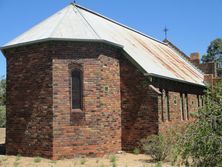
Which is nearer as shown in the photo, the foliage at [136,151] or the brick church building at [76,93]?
the brick church building at [76,93]

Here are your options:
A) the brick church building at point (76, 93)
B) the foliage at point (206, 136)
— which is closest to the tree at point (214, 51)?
the brick church building at point (76, 93)

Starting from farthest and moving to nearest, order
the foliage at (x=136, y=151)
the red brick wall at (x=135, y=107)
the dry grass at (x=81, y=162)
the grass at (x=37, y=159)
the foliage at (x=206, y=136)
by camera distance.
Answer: the red brick wall at (x=135, y=107) → the foliage at (x=136, y=151) → the grass at (x=37, y=159) → the dry grass at (x=81, y=162) → the foliage at (x=206, y=136)

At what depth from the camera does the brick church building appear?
16.2m

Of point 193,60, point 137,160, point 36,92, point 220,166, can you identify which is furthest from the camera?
point 193,60

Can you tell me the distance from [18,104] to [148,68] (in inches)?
276

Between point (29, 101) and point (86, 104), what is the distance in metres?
2.81

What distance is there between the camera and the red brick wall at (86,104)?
632 inches

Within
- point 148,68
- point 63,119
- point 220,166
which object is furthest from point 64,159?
point 220,166

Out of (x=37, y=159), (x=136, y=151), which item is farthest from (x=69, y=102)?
(x=136, y=151)

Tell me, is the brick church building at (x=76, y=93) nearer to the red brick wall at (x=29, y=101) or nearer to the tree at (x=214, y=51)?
the red brick wall at (x=29, y=101)

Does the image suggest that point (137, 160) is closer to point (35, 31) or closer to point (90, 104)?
point (90, 104)

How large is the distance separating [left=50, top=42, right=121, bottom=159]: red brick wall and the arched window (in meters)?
0.24

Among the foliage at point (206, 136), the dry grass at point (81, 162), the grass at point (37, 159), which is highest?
the foliage at point (206, 136)

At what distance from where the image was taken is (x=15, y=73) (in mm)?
17750
